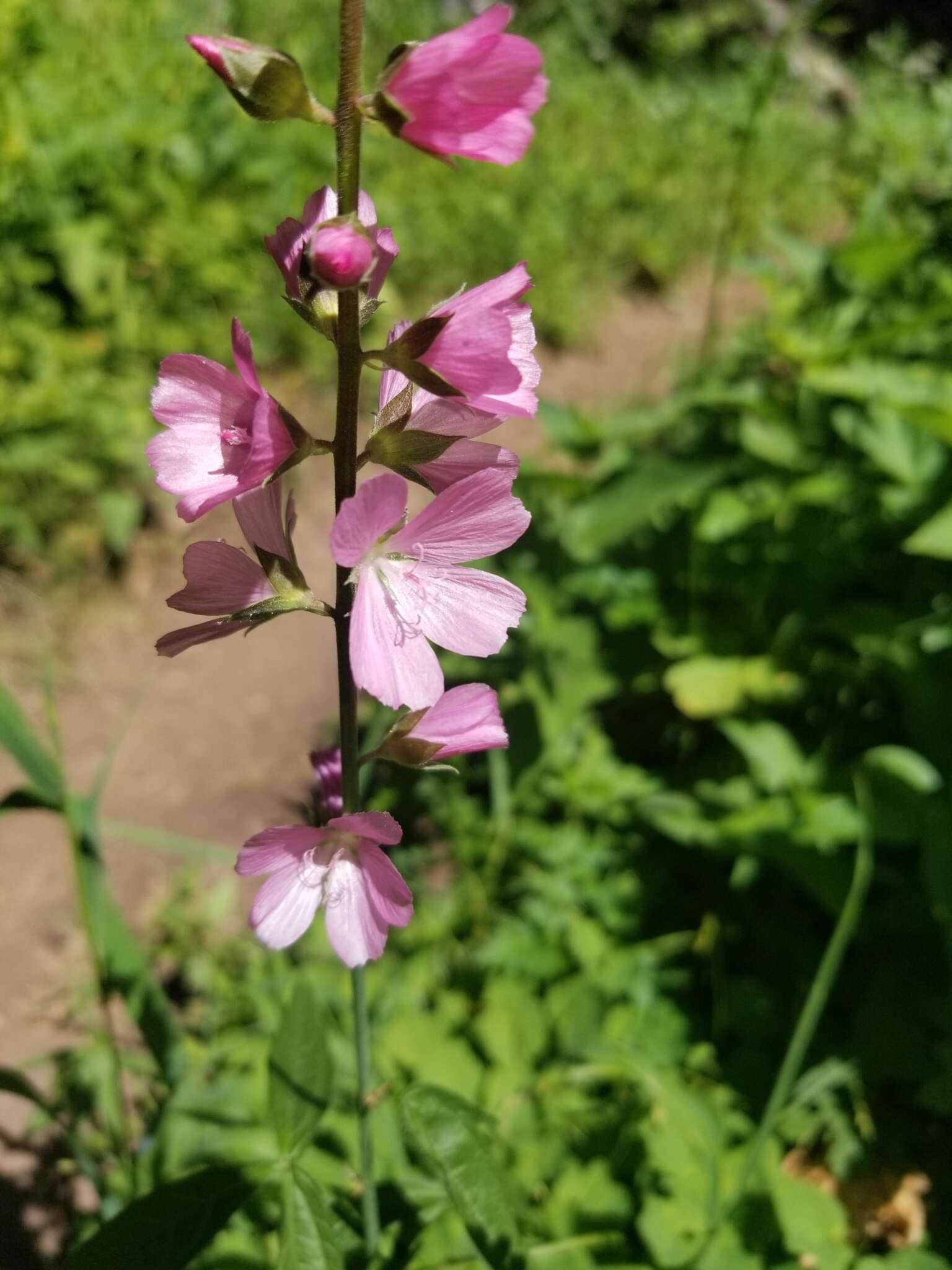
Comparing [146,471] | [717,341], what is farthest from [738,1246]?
[717,341]

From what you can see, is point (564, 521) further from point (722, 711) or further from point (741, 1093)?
point (741, 1093)

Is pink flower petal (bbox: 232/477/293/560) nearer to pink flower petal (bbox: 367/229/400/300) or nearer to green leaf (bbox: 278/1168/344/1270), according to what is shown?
pink flower petal (bbox: 367/229/400/300)

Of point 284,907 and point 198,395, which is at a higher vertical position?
point 198,395

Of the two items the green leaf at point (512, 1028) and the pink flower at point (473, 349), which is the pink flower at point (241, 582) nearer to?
the pink flower at point (473, 349)

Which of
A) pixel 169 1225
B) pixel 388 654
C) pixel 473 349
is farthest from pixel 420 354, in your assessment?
pixel 169 1225

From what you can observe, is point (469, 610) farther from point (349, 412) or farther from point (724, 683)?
point (724, 683)

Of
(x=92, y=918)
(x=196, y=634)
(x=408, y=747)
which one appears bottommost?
(x=92, y=918)

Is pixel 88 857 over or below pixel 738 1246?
over

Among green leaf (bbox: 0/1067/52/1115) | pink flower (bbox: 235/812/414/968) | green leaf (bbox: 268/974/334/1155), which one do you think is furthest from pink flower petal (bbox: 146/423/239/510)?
green leaf (bbox: 0/1067/52/1115)
